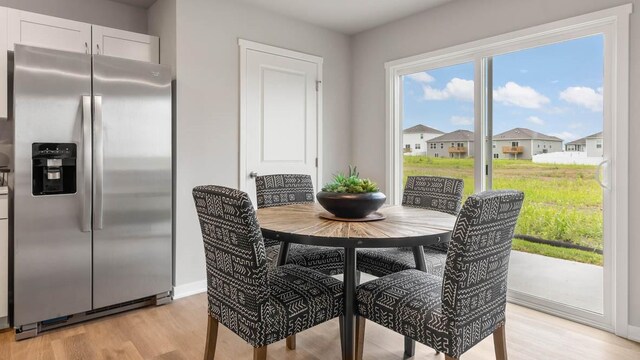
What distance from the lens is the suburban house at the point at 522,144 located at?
2.90 meters

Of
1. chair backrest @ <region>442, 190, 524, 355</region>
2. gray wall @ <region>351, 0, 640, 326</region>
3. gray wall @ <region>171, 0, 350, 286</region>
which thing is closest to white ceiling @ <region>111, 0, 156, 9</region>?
gray wall @ <region>171, 0, 350, 286</region>

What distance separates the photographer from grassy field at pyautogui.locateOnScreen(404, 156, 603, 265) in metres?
2.70

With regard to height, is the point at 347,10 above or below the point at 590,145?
above

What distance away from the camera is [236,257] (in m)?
1.56

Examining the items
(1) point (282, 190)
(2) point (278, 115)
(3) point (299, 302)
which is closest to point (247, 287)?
(3) point (299, 302)

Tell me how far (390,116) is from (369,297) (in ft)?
8.28

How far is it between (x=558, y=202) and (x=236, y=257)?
248cm

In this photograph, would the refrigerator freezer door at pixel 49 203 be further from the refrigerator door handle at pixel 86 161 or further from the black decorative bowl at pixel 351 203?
the black decorative bowl at pixel 351 203

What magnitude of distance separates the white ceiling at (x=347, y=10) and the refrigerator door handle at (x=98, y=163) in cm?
157

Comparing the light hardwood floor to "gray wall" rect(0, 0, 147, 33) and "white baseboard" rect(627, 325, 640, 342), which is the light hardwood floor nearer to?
"white baseboard" rect(627, 325, 640, 342)

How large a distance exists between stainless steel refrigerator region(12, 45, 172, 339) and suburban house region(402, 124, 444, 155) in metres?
2.24

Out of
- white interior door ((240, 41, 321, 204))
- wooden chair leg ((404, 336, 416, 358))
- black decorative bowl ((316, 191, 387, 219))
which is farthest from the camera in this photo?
white interior door ((240, 41, 321, 204))

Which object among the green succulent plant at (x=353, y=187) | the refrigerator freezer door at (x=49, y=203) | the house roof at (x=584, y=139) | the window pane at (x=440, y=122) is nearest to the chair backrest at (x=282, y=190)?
the green succulent plant at (x=353, y=187)

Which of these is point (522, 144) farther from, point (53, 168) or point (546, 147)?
point (53, 168)
